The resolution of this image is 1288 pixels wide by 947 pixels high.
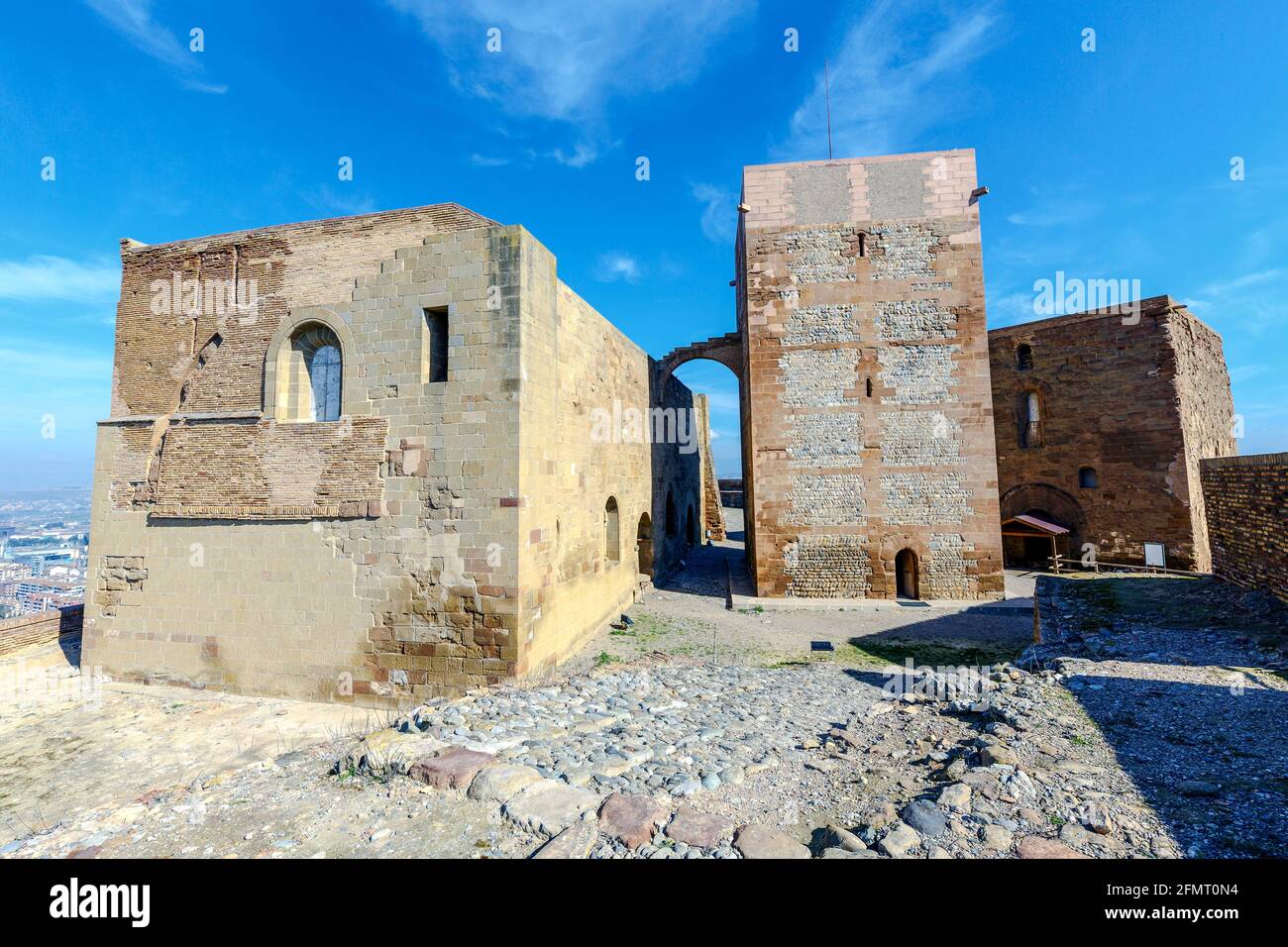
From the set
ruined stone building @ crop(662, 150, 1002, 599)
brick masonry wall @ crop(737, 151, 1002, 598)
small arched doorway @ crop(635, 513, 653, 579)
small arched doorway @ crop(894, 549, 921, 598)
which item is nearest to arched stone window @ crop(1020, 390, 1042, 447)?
ruined stone building @ crop(662, 150, 1002, 599)

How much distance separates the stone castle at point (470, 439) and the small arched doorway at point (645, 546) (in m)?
0.95

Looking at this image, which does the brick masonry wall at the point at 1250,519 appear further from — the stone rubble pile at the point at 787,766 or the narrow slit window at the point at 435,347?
the narrow slit window at the point at 435,347

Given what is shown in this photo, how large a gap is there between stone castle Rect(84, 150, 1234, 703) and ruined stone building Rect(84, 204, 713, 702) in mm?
44

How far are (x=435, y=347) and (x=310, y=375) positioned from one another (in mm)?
2626

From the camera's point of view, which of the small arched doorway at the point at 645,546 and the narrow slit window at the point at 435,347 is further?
the small arched doorway at the point at 645,546

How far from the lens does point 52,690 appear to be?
9547 mm

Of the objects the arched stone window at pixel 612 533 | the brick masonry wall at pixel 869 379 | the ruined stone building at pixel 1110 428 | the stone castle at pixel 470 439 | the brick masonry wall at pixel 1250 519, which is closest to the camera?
the brick masonry wall at pixel 1250 519

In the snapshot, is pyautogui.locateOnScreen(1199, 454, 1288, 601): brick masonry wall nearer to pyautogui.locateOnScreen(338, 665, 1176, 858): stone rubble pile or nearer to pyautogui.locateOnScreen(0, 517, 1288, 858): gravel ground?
pyautogui.locateOnScreen(0, 517, 1288, 858): gravel ground

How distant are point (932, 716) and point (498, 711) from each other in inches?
181

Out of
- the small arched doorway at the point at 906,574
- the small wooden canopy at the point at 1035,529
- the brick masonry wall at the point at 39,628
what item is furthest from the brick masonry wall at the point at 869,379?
the brick masonry wall at the point at 39,628

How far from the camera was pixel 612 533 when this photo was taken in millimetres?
13398

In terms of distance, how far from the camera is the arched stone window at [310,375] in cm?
927

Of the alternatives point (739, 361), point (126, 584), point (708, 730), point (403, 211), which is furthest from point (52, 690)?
point (739, 361)
